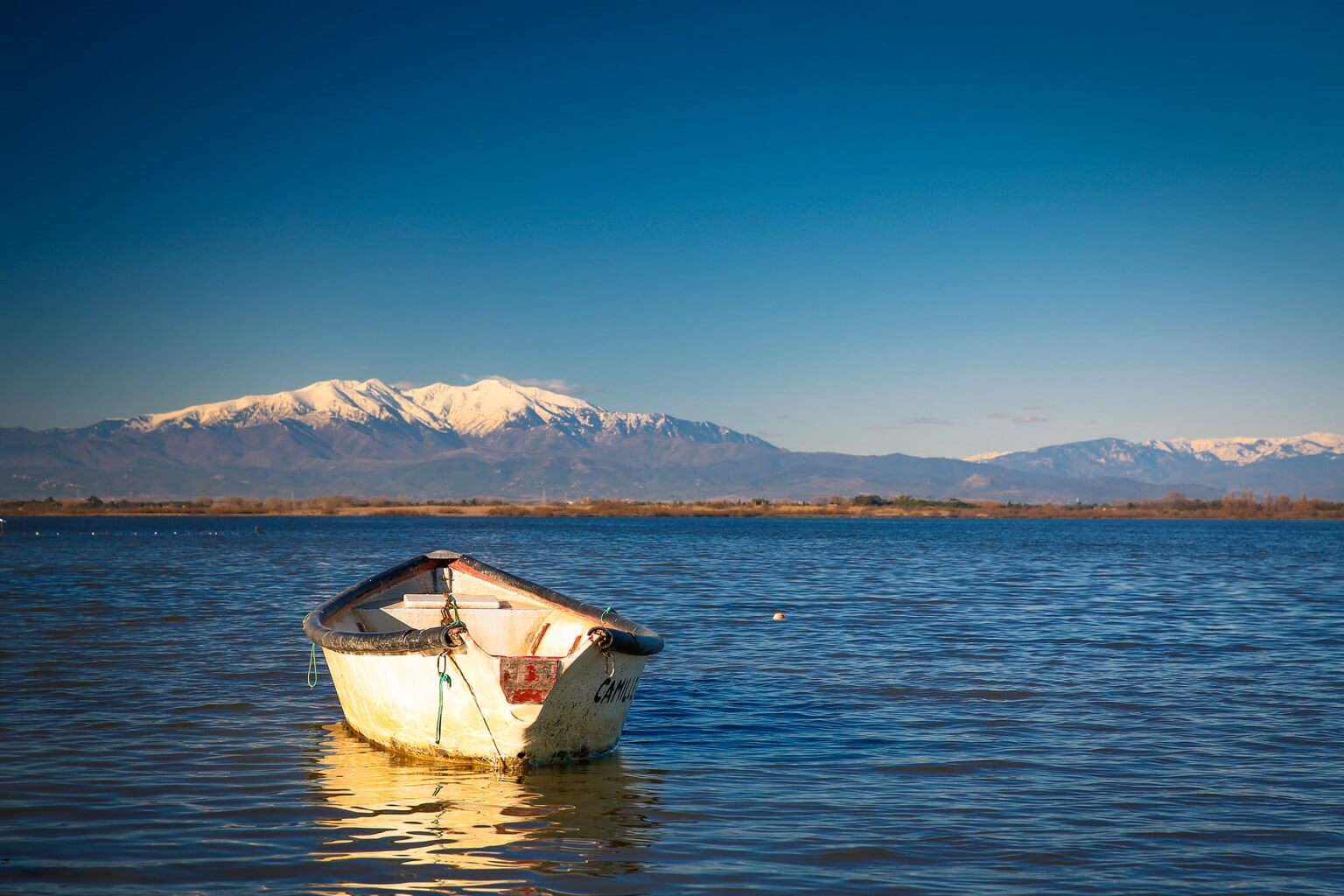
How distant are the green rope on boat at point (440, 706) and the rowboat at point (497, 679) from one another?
0.5 inches

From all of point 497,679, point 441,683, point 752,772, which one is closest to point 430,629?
point 441,683

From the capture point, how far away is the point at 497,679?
1255 centimetres

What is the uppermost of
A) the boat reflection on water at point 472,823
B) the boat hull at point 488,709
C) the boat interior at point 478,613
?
the boat interior at point 478,613

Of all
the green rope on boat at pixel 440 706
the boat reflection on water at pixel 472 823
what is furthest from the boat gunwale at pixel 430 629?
the boat reflection on water at pixel 472 823

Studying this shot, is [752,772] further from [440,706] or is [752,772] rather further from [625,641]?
[440,706]

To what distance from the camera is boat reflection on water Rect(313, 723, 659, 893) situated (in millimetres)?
10242

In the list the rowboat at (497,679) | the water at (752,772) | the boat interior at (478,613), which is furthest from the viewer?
the boat interior at (478,613)

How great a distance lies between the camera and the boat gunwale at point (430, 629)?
1281cm

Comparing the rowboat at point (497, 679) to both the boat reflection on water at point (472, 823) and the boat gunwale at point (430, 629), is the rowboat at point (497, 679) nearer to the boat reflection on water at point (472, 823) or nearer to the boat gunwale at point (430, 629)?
the boat gunwale at point (430, 629)

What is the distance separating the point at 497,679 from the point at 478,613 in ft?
13.1

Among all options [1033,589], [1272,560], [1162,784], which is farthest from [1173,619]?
[1272,560]

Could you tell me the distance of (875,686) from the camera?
1998 centimetres

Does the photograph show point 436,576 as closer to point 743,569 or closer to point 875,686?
point 875,686

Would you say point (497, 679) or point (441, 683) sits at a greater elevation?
point (497, 679)
